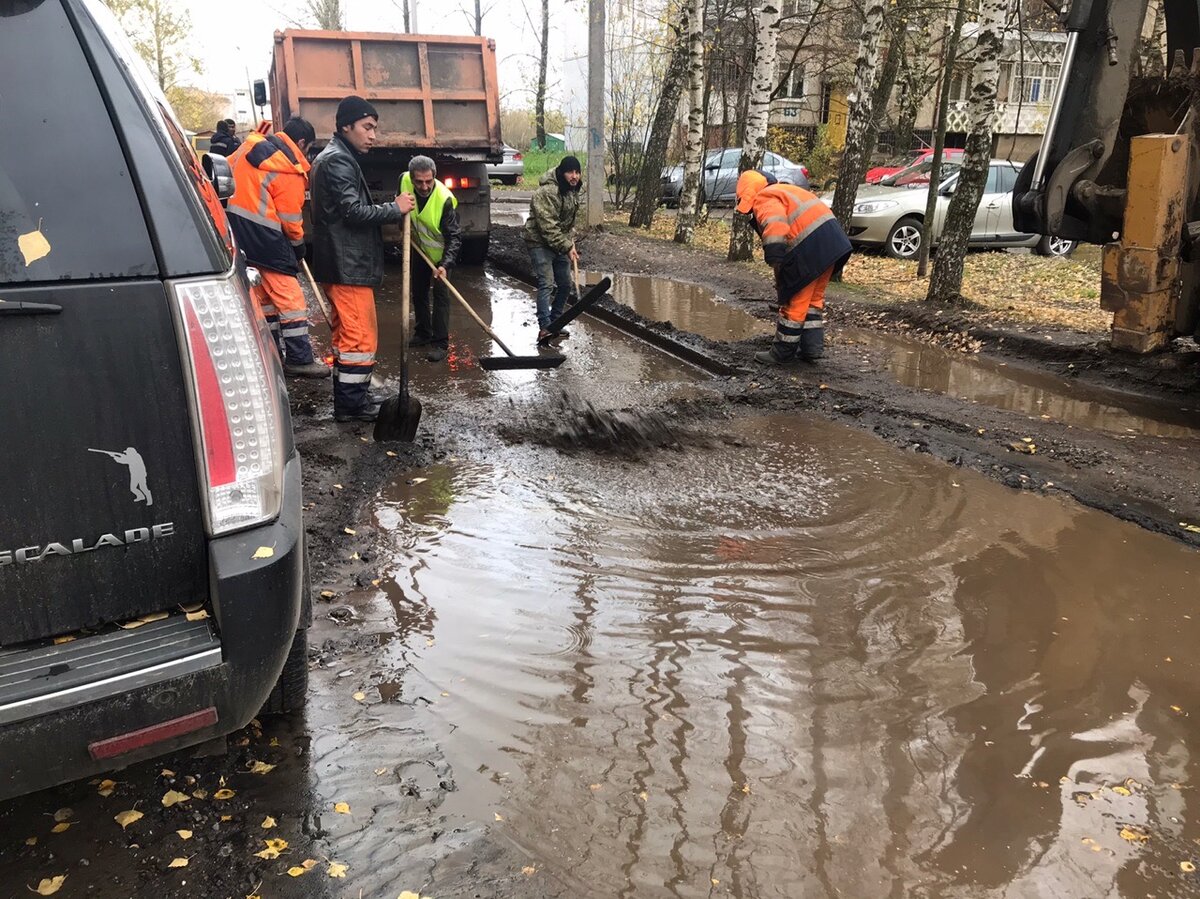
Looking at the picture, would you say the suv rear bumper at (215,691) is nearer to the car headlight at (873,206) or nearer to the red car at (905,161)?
the red car at (905,161)

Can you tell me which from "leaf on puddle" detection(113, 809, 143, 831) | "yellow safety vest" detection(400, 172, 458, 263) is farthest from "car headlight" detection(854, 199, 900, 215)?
"leaf on puddle" detection(113, 809, 143, 831)

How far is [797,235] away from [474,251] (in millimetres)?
5837

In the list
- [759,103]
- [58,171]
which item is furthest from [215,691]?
[759,103]

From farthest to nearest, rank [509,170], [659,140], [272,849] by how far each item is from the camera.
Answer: [509,170] < [659,140] < [272,849]

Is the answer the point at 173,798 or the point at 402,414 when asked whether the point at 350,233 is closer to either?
the point at 402,414

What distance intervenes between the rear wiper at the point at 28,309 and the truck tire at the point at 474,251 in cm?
979

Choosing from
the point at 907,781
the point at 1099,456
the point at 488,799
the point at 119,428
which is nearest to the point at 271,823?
the point at 488,799

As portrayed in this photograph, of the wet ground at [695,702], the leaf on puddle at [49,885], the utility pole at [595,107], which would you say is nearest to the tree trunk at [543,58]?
the utility pole at [595,107]

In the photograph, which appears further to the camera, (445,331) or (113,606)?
(445,331)

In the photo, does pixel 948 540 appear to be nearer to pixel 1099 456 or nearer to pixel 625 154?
pixel 1099 456

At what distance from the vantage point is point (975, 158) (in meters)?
8.38

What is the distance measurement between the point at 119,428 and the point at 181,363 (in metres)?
0.17

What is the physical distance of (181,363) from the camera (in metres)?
1.72

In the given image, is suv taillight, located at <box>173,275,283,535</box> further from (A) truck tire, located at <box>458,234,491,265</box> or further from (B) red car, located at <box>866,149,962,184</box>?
(B) red car, located at <box>866,149,962,184</box>
